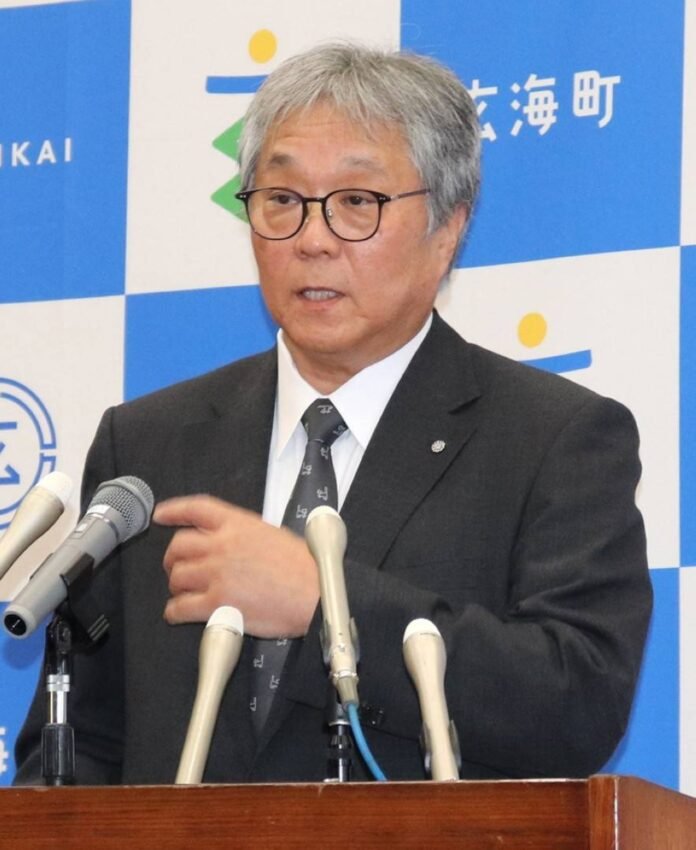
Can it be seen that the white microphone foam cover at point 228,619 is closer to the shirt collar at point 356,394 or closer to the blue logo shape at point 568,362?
the shirt collar at point 356,394

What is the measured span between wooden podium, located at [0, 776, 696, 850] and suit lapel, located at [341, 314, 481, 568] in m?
0.77

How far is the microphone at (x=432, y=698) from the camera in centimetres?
173

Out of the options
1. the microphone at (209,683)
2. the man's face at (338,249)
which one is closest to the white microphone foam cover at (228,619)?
the microphone at (209,683)

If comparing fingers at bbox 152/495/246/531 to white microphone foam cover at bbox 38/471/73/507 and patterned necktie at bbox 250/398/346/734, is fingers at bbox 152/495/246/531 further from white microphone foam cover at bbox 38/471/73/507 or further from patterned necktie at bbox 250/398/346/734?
patterned necktie at bbox 250/398/346/734

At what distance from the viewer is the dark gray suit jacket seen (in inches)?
83.5

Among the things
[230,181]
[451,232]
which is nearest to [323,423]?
[451,232]

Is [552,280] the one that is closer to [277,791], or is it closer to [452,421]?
[452,421]

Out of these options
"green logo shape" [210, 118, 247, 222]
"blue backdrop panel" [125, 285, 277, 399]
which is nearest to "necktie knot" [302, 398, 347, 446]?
"blue backdrop panel" [125, 285, 277, 399]

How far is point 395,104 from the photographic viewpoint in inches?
99.0

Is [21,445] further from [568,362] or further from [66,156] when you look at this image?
[568,362]

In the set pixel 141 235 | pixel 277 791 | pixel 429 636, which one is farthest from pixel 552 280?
pixel 277 791

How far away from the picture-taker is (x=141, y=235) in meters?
3.39

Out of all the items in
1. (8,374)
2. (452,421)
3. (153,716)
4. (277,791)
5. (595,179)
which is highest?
(595,179)

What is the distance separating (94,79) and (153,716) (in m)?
1.55
